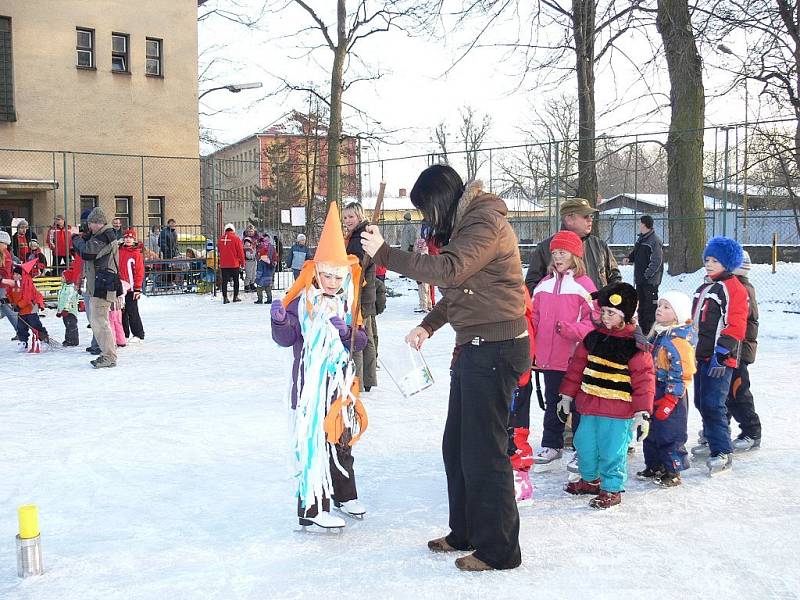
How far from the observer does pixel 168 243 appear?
62.3 feet

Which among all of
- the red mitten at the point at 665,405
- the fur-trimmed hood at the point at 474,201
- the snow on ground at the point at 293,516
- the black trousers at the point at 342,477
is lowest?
the snow on ground at the point at 293,516

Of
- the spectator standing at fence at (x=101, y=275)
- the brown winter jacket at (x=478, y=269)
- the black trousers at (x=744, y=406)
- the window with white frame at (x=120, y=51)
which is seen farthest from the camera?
the window with white frame at (x=120, y=51)

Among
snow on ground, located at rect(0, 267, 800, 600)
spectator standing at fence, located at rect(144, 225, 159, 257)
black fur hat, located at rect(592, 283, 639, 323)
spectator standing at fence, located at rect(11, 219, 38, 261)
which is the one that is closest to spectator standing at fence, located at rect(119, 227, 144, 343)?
snow on ground, located at rect(0, 267, 800, 600)

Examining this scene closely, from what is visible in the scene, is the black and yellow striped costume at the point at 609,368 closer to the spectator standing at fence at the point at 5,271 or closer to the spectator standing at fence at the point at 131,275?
the spectator standing at fence at the point at 131,275

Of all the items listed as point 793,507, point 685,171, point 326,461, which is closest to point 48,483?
point 326,461

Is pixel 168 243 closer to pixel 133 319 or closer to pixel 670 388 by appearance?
pixel 133 319

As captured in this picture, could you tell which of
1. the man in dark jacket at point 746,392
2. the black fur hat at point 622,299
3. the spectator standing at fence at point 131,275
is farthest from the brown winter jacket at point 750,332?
the spectator standing at fence at point 131,275

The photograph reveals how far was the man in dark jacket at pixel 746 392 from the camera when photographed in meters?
5.50

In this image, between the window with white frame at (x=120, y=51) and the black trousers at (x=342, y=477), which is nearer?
the black trousers at (x=342, y=477)

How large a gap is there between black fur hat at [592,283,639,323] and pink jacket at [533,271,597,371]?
1.42 feet

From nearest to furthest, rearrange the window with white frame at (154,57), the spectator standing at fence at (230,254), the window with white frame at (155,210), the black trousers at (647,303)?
the black trousers at (647,303) < the spectator standing at fence at (230,254) < the window with white frame at (155,210) < the window with white frame at (154,57)

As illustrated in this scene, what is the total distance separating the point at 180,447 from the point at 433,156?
40.6 ft

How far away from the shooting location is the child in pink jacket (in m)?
5.07

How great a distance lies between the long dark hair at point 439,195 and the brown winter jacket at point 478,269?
43mm
